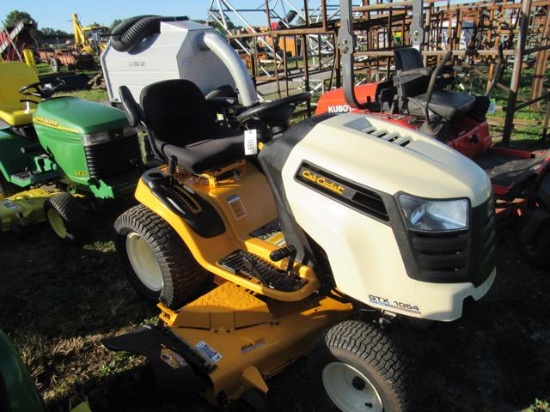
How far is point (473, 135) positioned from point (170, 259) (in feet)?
9.61

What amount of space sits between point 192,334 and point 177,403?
328 millimetres

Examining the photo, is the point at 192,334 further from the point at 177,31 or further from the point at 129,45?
the point at 129,45

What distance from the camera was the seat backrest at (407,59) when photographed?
13.4 ft

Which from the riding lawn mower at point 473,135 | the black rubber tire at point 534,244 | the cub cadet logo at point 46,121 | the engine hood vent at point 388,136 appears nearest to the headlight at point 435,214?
the engine hood vent at point 388,136

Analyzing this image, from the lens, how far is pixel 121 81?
715 cm

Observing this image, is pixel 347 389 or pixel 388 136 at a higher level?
pixel 388 136

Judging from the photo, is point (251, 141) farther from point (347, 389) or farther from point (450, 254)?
point (347, 389)

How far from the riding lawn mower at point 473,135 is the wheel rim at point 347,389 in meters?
1.66

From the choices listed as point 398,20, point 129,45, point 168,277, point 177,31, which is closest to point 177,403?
point 168,277

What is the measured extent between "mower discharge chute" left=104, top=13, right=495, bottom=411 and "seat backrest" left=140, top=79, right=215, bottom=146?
32cm

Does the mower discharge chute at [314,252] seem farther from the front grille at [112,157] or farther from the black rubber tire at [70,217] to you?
the front grille at [112,157]

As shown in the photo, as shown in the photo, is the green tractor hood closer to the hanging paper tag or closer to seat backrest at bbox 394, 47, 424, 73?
the hanging paper tag

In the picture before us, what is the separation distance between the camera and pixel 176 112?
9.83ft

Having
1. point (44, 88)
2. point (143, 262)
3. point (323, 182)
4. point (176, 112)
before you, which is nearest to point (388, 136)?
point (323, 182)
